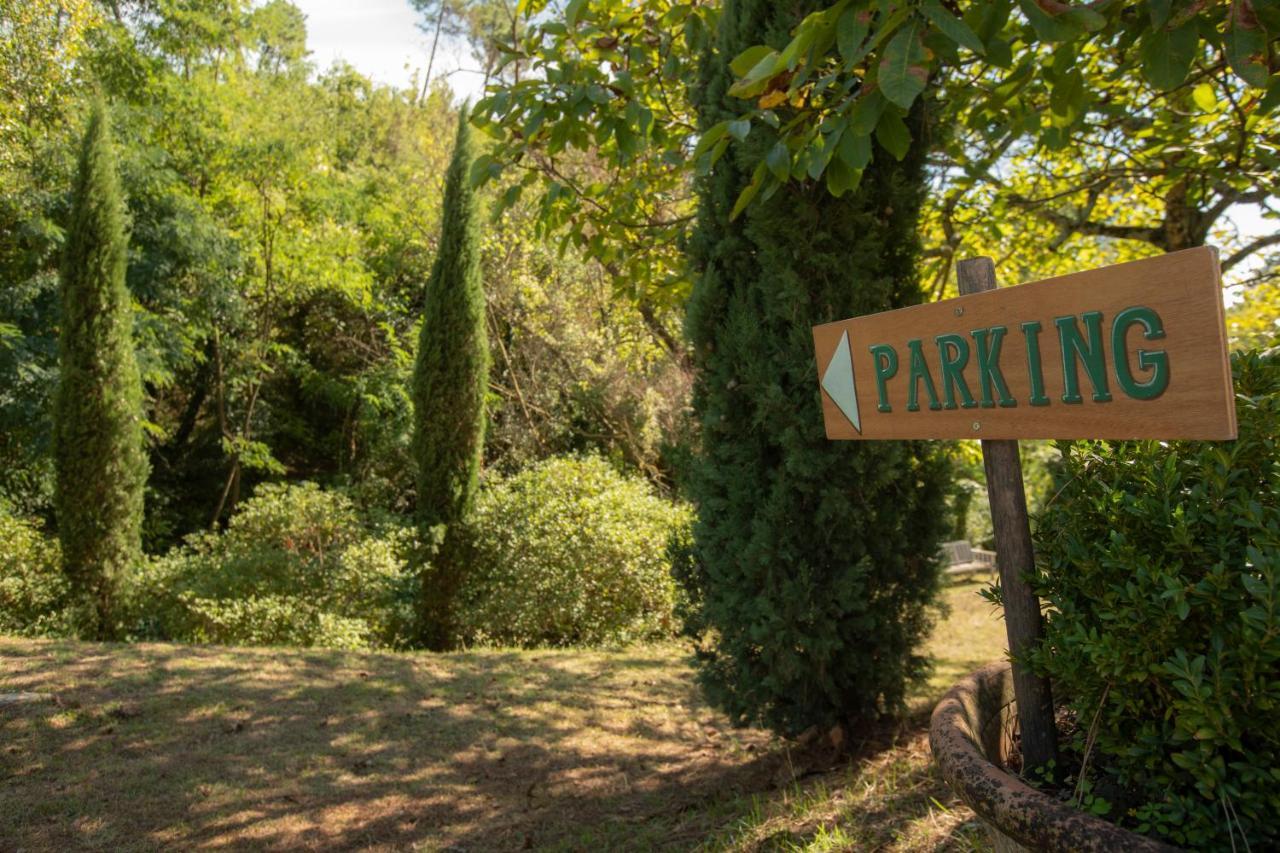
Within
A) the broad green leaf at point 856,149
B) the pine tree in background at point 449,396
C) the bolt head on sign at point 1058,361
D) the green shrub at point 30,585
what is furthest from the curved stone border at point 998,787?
the green shrub at point 30,585

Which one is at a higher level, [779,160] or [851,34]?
[851,34]

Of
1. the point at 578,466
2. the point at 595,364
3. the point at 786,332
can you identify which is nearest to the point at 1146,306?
the point at 786,332

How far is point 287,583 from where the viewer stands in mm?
8695

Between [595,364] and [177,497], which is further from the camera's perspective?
[177,497]

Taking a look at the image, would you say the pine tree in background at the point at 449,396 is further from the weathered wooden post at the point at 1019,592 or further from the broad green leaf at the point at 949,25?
the broad green leaf at the point at 949,25

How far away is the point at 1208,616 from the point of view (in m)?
1.55

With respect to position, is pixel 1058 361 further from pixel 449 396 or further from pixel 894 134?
pixel 449 396

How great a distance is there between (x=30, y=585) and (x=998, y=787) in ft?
33.8

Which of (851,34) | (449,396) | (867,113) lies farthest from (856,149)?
(449,396)

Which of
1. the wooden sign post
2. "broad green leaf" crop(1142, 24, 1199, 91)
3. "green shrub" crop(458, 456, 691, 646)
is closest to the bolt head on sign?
the wooden sign post

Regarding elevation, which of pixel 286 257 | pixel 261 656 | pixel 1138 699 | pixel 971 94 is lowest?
pixel 261 656

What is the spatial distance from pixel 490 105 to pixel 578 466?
6.77 meters

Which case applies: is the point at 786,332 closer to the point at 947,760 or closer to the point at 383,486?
the point at 947,760

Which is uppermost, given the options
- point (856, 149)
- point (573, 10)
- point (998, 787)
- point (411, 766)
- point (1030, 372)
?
point (573, 10)
